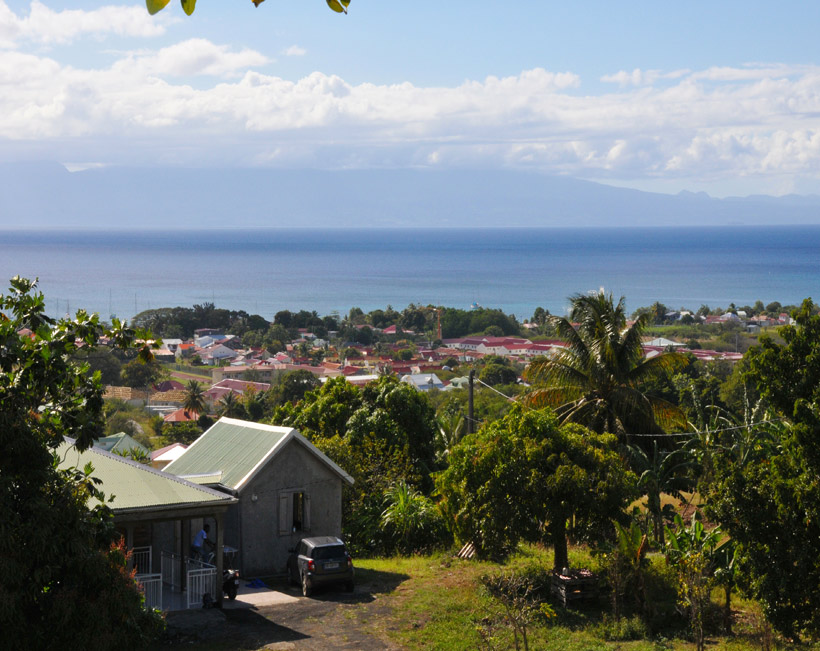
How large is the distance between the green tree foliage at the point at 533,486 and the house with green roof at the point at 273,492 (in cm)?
426

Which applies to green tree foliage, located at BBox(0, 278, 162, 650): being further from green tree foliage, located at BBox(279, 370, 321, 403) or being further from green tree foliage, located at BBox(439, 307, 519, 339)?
green tree foliage, located at BBox(439, 307, 519, 339)

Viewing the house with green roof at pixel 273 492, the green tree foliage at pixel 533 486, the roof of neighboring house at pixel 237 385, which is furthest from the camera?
the roof of neighboring house at pixel 237 385

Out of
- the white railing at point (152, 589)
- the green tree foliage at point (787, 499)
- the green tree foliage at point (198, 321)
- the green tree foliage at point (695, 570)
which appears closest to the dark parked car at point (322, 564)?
the white railing at point (152, 589)

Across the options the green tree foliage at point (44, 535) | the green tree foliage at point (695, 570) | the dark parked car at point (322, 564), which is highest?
the green tree foliage at point (44, 535)

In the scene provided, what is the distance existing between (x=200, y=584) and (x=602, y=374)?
568 inches

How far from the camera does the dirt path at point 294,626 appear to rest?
53.0 feet

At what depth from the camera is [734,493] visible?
1377cm

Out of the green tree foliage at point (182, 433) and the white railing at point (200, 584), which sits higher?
the white railing at point (200, 584)

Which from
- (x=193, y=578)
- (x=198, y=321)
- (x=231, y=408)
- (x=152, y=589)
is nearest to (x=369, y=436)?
(x=193, y=578)

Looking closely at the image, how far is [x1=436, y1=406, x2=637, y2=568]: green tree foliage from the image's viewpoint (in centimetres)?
1891

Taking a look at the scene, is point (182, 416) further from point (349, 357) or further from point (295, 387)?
point (349, 357)

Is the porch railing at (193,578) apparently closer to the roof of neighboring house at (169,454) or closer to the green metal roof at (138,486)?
the green metal roof at (138,486)

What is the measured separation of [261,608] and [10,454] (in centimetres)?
1052

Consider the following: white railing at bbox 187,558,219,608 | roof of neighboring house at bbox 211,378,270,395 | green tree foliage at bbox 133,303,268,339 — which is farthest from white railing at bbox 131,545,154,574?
green tree foliage at bbox 133,303,268,339
